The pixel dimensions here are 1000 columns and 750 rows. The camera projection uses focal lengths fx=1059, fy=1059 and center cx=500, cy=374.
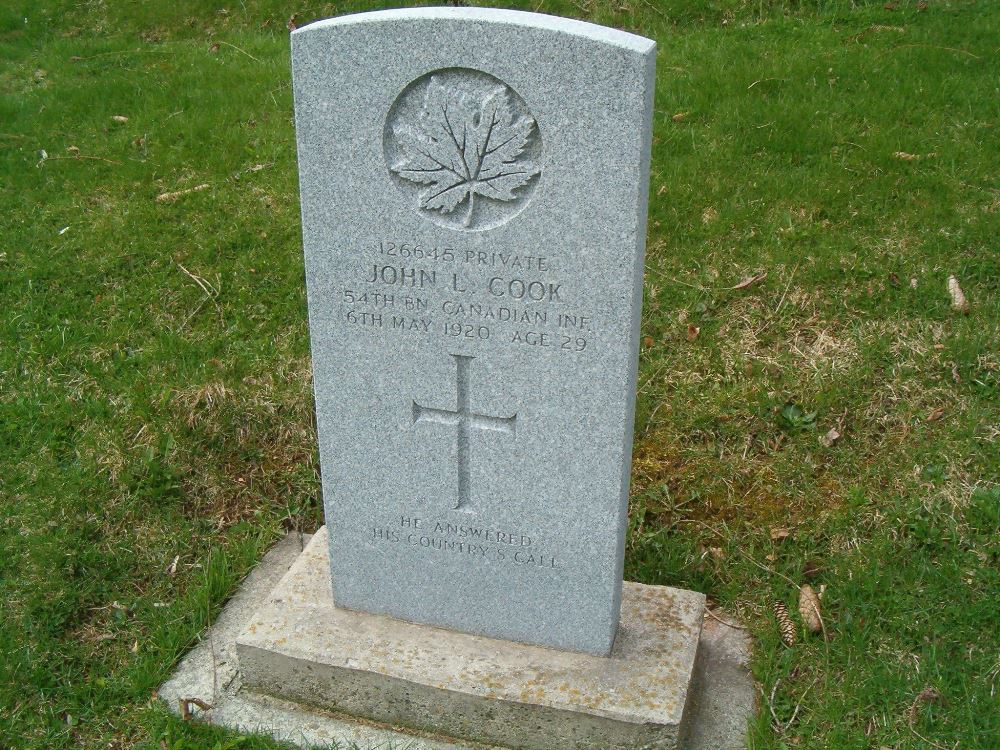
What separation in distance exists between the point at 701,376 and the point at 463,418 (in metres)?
1.61

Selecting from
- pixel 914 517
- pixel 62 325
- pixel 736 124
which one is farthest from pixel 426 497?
pixel 736 124

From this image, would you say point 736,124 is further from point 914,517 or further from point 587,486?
point 587,486

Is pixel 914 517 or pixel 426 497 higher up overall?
pixel 426 497

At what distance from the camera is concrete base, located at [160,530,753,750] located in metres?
2.86

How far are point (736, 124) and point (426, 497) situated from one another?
314 cm

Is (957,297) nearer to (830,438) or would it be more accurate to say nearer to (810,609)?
(830,438)

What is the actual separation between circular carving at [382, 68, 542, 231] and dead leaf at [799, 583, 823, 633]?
1.64 m

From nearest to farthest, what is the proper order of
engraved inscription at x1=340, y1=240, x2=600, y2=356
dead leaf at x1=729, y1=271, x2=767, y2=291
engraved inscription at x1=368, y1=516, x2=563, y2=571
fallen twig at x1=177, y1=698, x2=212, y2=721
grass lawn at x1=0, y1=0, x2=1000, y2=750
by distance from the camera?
1. engraved inscription at x1=340, y1=240, x2=600, y2=356
2. engraved inscription at x1=368, y1=516, x2=563, y2=571
3. fallen twig at x1=177, y1=698, x2=212, y2=721
4. grass lawn at x1=0, y1=0, x2=1000, y2=750
5. dead leaf at x1=729, y1=271, x2=767, y2=291

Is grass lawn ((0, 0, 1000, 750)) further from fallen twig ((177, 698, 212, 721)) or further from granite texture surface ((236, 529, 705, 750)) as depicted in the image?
granite texture surface ((236, 529, 705, 750))

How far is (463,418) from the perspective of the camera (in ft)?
9.28

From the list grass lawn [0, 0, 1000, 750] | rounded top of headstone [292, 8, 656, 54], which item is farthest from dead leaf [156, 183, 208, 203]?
rounded top of headstone [292, 8, 656, 54]

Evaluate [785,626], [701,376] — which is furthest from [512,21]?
[701,376]

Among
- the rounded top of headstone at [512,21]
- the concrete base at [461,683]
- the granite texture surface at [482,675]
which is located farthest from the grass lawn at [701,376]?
the rounded top of headstone at [512,21]

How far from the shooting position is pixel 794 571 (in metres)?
3.47
